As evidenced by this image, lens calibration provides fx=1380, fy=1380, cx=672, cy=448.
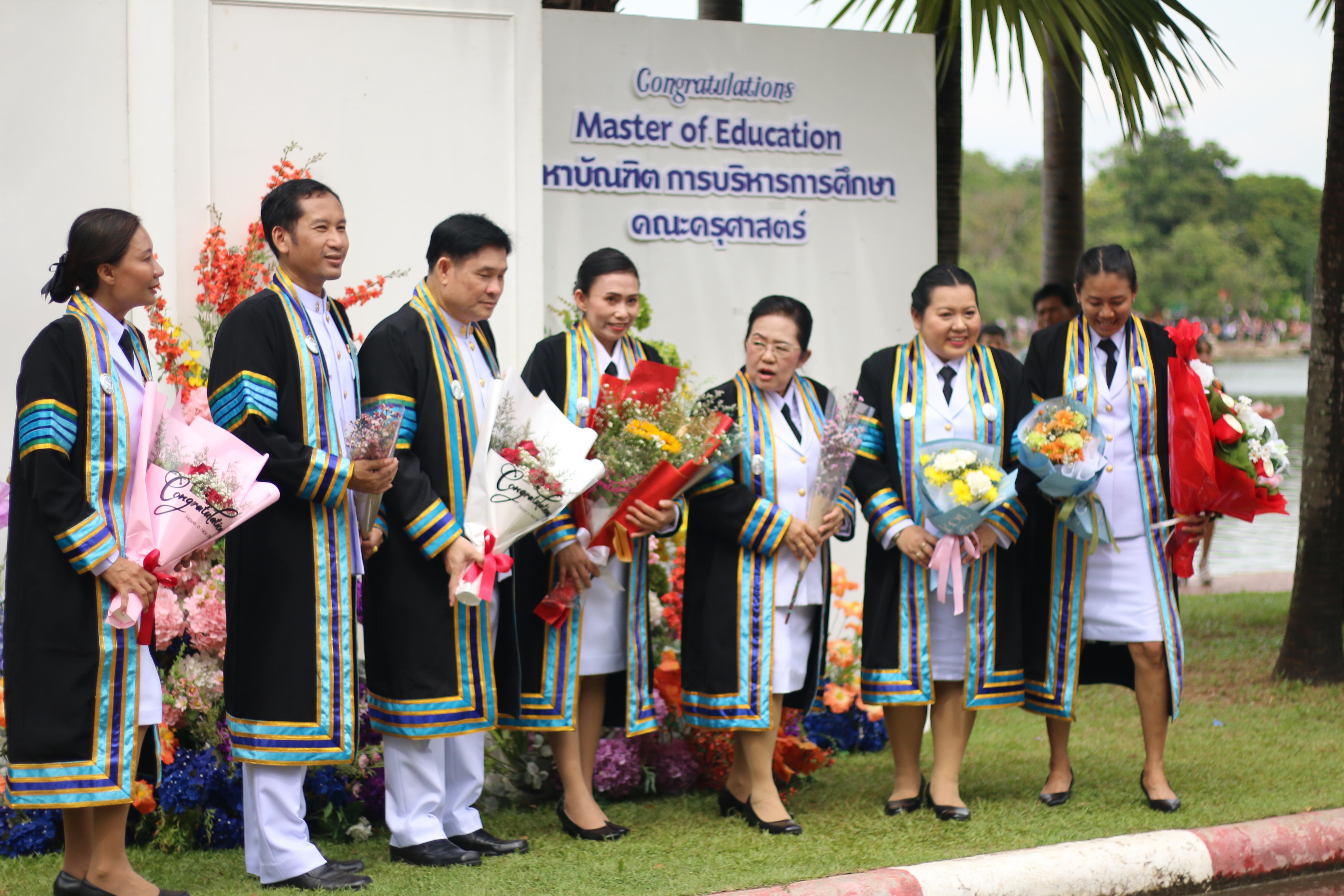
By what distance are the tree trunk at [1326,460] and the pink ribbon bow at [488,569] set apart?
4871 millimetres

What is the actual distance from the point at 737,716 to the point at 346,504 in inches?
62.9

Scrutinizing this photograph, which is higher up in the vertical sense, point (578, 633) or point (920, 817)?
point (578, 633)

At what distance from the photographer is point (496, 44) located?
6.21m

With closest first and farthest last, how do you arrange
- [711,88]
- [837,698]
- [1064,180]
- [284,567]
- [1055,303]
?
[284,567], [837,698], [711,88], [1055,303], [1064,180]

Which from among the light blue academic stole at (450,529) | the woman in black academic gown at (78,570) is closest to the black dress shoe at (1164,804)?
the light blue academic stole at (450,529)

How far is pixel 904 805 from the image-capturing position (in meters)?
5.17

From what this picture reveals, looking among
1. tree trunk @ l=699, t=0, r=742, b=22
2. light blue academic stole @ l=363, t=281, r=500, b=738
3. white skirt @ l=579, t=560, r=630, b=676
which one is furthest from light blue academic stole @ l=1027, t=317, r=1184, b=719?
tree trunk @ l=699, t=0, r=742, b=22

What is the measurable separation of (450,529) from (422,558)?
180mm

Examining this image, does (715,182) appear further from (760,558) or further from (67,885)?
(67,885)

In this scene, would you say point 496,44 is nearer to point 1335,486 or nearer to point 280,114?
point 280,114

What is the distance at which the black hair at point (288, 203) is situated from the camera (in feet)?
13.8

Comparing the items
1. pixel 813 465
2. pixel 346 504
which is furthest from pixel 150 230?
pixel 813 465

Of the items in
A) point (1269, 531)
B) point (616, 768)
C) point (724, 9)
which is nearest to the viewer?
point (616, 768)

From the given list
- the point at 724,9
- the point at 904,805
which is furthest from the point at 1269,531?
the point at 904,805
